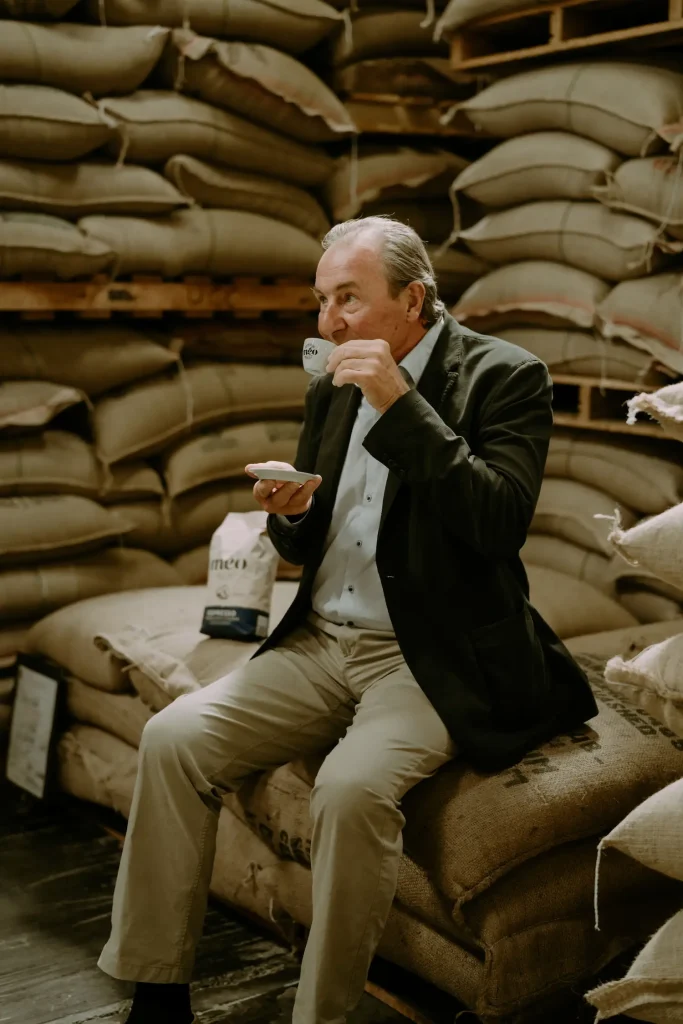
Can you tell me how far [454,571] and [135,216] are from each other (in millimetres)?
1850

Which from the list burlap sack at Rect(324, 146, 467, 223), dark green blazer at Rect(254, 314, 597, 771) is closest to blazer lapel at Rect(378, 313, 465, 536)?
dark green blazer at Rect(254, 314, 597, 771)

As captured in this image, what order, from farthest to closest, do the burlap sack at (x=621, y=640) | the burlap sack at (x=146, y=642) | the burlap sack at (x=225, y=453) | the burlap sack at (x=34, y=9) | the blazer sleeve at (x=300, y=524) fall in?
1. the burlap sack at (x=225, y=453)
2. the burlap sack at (x=34, y=9)
3. the burlap sack at (x=621, y=640)
4. the burlap sack at (x=146, y=642)
5. the blazer sleeve at (x=300, y=524)

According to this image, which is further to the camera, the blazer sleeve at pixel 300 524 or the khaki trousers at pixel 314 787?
the blazer sleeve at pixel 300 524

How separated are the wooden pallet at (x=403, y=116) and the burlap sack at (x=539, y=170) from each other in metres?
0.32

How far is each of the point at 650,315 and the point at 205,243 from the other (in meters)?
1.35

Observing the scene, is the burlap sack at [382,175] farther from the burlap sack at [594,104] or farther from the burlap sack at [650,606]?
the burlap sack at [650,606]

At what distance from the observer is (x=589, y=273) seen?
3.58m

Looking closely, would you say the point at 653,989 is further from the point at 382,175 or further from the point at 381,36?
the point at 381,36

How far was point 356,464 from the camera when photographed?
2.58 meters

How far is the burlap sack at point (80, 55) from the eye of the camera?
11.1ft

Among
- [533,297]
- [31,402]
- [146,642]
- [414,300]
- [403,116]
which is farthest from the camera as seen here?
[403,116]

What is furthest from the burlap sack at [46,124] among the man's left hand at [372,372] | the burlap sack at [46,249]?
the man's left hand at [372,372]

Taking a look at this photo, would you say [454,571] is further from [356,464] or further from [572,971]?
[572,971]

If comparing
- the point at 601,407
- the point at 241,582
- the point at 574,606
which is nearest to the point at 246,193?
the point at 601,407
